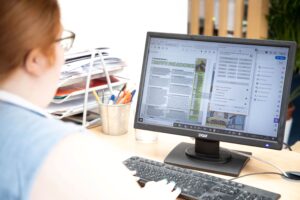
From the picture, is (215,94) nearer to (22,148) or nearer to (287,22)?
(22,148)

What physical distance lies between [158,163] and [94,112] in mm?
587

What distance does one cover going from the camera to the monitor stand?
1400 mm

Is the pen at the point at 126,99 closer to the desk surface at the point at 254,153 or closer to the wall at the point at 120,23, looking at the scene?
the desk surface at the point at 254,153

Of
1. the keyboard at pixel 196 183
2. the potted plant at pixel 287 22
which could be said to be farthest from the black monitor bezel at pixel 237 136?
the potted plant at pixel 287 22

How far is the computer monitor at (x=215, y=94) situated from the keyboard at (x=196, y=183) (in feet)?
0.27

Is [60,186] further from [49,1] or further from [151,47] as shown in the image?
[151,47]

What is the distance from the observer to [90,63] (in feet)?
5.63

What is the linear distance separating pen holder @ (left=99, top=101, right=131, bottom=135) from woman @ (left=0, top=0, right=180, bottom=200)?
0.83 m

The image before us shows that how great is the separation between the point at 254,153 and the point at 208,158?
18 centimetres

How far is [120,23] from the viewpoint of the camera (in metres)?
2.03

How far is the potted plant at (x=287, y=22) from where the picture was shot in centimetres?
316

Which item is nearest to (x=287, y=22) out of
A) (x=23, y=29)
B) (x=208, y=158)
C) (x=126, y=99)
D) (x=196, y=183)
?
(x=126, y=99)

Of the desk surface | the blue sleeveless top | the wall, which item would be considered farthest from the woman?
the wall

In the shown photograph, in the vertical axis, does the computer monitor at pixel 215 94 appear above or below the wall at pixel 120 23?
below
